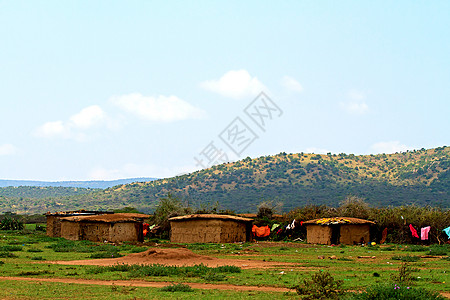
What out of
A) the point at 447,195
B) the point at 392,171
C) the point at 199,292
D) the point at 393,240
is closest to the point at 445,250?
the point at 393,240

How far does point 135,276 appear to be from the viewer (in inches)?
599

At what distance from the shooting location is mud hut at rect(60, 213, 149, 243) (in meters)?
31.3

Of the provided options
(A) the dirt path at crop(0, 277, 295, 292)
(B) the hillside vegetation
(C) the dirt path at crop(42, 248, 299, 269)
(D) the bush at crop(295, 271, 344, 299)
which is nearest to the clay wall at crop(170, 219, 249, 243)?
(C) the dirt path at crop(42, 248, 299, 269)

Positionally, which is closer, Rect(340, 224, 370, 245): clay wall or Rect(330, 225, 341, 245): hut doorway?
Rect(340, 224, 370, 245): clay wall

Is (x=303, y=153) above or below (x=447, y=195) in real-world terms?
above

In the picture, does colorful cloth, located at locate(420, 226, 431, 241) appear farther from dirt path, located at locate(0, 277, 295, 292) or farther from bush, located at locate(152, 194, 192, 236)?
dirt path, located at locate(0, 277, 295, 292)

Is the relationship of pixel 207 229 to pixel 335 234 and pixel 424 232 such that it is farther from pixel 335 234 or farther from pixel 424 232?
pixel 424 232

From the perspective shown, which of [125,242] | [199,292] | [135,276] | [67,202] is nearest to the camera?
[199,292]

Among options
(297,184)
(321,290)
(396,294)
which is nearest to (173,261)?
(321,290)

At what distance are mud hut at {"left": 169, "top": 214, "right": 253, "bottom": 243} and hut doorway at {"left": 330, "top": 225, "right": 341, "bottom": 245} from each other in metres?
5.24

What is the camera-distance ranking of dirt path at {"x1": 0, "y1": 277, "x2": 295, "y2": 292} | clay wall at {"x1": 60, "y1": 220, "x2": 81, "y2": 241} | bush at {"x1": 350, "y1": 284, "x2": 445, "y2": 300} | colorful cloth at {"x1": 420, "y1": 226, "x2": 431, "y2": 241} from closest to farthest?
bush at {"x1": 350, "y1": 284, "x2": 445, "y2": 300}
dirt path at {"x1": 0, "y1": 277, "x2": 295, "y2": 292}
colorful cloth at {"x1": 420, "y1": 226, "x2": 431, "y2": 241}
clay wall at {"x1": 60, "y1": 220, "x2": 81, "y2": 241}

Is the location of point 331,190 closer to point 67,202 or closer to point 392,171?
point 392,171

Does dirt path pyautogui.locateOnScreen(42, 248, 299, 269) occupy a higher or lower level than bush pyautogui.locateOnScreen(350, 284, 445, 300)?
lower

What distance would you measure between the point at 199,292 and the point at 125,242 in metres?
19.7
